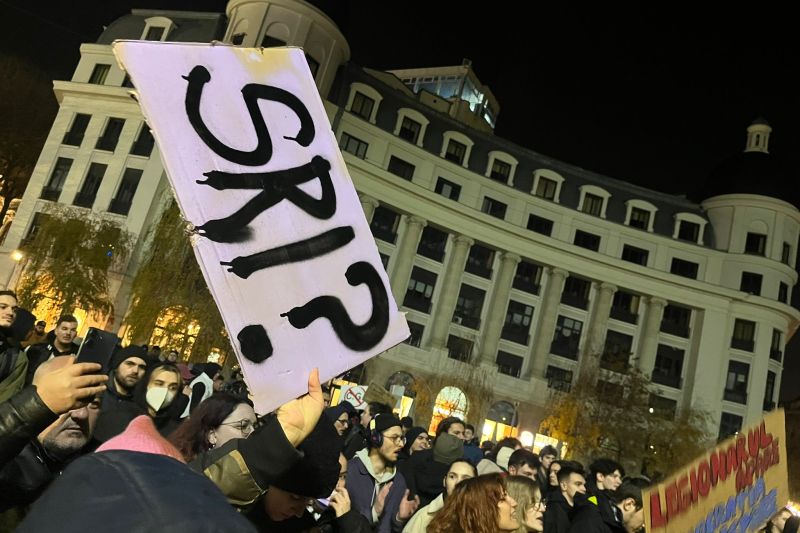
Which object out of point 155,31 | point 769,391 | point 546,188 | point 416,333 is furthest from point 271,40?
point 769,391

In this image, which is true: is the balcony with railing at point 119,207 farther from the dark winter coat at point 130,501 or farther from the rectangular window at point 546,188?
the dark winter coat at point 130,501

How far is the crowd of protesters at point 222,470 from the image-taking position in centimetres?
97

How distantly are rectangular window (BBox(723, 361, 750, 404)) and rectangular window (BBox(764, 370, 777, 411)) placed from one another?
187 cm

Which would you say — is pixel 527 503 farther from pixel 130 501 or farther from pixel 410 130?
pixel 410 130

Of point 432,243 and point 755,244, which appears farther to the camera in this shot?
point 755,244

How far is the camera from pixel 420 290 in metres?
46.9

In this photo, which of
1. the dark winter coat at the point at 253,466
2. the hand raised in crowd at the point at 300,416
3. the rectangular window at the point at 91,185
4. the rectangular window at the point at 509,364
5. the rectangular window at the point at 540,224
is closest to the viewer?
the dark winter coat at the point at 253,466

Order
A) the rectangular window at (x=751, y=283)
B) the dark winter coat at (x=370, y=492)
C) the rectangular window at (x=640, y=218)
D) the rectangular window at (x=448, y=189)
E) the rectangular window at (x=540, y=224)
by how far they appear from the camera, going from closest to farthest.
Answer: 1. the dark winter coat at (x=370, y=492)
2. the rectangular window at (x=448, y=189)
3. the rectangular window at (x=540, y=224)
4. the rectangular window at (x=751, y=283)
5. the rectangular window at (x=640, y=218)

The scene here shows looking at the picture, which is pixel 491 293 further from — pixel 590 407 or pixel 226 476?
pixel 226 476

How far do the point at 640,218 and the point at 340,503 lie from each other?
5234 cm

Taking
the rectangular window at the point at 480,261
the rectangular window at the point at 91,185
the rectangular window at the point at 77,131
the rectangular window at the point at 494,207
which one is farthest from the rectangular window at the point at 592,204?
the rectangular window at the point at 77,131

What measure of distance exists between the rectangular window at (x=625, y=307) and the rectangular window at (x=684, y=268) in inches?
147

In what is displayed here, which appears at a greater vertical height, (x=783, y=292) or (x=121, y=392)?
(x=783, y=292)

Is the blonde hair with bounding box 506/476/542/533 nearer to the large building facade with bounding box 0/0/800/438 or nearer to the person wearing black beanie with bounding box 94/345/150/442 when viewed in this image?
the person wearing black beanie with bounding box 94/345/150/442
